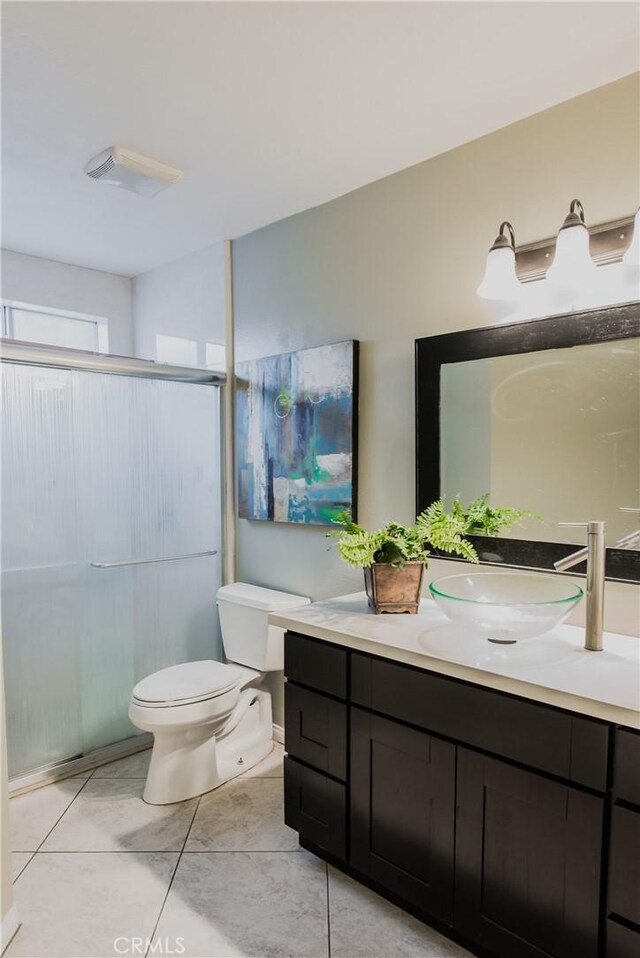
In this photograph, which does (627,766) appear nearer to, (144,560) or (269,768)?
(269,768)

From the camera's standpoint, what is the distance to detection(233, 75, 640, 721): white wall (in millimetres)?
1666

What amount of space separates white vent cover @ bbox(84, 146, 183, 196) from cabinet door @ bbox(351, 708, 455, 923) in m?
1.97

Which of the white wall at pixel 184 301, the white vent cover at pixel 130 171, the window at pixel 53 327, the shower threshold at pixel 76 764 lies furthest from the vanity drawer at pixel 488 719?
the window at pixel 53 327

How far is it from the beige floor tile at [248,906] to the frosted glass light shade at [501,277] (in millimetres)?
1901

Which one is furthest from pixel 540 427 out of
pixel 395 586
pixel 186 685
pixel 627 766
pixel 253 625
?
pixel 186 685

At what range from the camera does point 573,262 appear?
5.33 feet

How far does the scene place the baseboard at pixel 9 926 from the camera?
5.13 feet

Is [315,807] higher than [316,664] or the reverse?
the reverse

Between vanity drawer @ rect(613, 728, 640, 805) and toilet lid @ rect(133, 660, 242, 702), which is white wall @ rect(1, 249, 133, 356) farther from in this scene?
vanity drawer @ rect(613, 728, 640, 805)

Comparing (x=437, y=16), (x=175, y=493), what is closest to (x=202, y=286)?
(x=175, y=493)

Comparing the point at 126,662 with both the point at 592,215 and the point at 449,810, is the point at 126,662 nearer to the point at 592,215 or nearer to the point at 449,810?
the point at 449,810

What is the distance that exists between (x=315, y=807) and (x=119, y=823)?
81 cm

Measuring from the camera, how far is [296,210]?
2.53 metres

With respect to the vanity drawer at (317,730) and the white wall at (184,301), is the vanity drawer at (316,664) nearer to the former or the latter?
the vanity drawer at (317,730)
